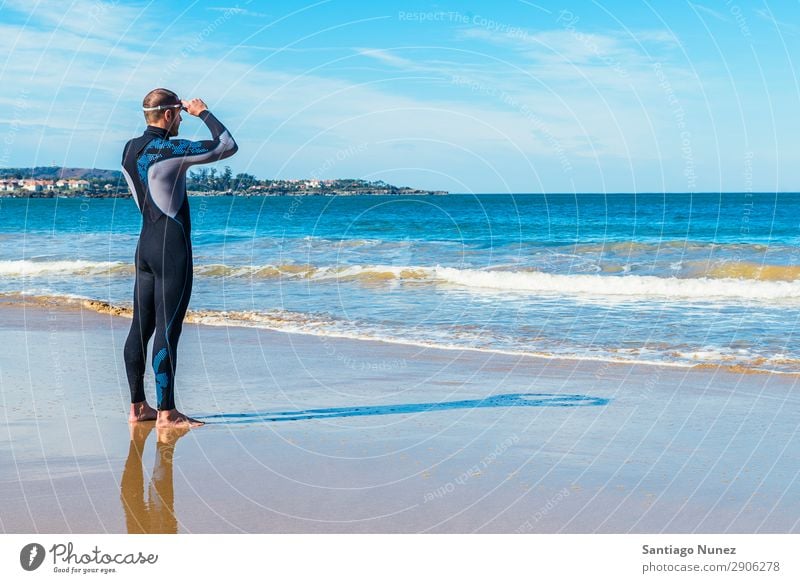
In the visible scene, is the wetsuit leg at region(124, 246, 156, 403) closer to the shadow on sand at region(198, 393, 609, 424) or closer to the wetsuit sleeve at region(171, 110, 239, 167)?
the shadow on sand at region(198, 393, 609, 424)

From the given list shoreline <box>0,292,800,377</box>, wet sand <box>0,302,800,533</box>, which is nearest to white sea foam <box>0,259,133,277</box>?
shoreline <box>0,292,800,377</box>

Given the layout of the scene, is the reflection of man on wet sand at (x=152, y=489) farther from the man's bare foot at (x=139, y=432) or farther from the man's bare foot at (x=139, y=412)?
the man's bare foot at (x=139, y=412)

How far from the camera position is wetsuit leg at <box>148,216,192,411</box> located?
6.61 m

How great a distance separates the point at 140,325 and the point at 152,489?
1813mm

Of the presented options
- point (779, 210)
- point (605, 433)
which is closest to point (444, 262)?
point (605, 433)

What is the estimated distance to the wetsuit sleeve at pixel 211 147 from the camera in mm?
6473

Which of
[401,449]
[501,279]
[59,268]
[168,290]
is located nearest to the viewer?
[401,449]

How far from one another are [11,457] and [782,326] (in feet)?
36.3

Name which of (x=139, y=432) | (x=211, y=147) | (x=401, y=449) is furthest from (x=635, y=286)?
(x=139, y=432)

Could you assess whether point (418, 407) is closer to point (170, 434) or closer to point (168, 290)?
point (170, 434)

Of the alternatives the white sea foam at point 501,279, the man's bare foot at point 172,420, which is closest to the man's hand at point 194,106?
the man's bare foot at point 172,420

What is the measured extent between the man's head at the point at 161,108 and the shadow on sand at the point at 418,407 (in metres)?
2.25

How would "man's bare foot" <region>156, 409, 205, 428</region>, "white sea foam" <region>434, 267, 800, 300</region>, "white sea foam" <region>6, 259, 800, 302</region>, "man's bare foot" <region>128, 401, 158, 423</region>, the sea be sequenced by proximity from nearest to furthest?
"man's bare foot" <region>156, 409, 205, 428</region>
"man's bare foot" <region>128, 401, 158, 423</region>
the sea
"white sea foam" <region>434, 267, 800, 300</region>
"white sea foam" <region>6, 259, 800, 302</region>

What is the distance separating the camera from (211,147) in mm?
6492
